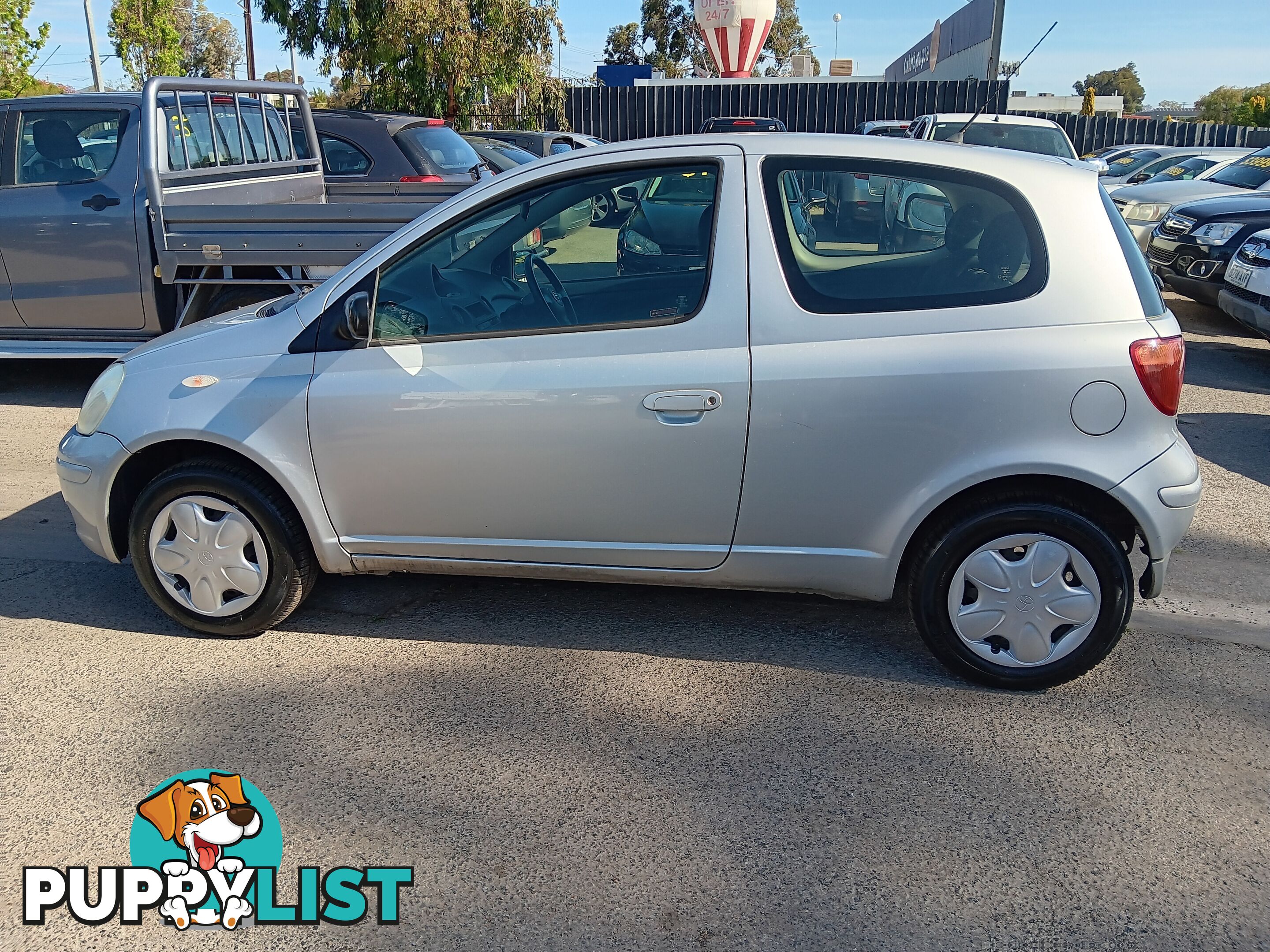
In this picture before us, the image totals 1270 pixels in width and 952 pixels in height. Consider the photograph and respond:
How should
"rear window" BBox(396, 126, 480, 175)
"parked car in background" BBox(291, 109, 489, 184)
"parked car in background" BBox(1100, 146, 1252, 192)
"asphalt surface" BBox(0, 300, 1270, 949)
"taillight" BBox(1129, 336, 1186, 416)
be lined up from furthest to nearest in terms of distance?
"parked car in background" BBox(1100, 146, 1252, 192)
"rear window" BBox(396, 126, 480, 175)
"parked car in background" BBox(291, 109, 489, 184)
"taillight" BBox(1129, 336, 1186, 416)
"asphalt surface" BBox(0, 300, 1270, 949)

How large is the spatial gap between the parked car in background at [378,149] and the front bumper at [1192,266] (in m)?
6.41

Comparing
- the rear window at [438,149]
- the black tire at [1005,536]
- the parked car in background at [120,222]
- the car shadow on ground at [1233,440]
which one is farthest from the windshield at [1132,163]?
the black tire at [1005,536]

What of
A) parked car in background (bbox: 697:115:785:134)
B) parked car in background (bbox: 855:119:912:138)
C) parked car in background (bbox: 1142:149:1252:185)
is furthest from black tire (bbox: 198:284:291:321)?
parked car in background (bbox: 1142:149:1252:185)

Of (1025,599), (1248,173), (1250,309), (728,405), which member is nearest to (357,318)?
(728,405)

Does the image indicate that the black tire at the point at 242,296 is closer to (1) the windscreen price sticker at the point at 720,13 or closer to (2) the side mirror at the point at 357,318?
(2) the side mirror at the point at 357,318

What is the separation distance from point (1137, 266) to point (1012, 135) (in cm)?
1056

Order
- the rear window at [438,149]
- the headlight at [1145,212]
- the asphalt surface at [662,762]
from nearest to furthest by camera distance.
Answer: the asphalt surface at [662,762]
the rear window at [438,149]
the headlight at [1145,212]

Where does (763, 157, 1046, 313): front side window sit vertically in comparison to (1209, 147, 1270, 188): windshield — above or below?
below

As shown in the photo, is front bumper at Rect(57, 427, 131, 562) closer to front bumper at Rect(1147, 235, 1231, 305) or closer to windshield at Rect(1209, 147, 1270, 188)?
front bumper at Rect(1147, 235, 1231, 305)

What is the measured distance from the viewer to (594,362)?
3.44 metres

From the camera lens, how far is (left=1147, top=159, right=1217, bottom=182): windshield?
15.2 meters

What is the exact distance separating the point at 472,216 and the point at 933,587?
1.99m

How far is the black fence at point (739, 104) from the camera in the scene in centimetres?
2845

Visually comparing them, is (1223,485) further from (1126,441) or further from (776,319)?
(776,319)
